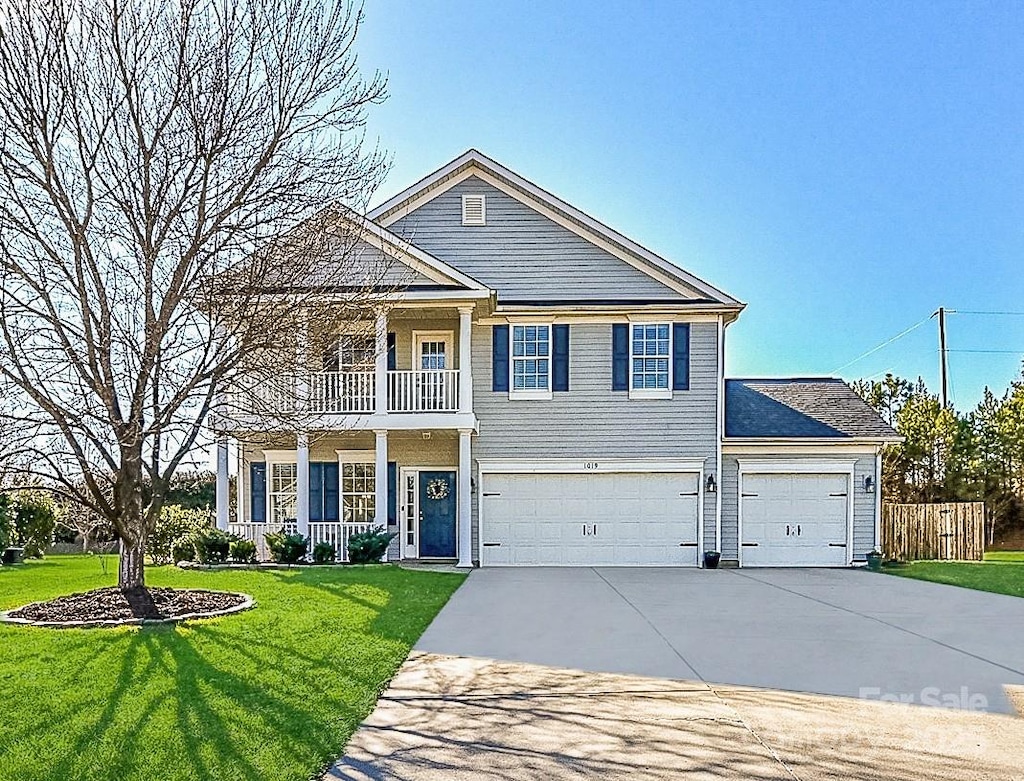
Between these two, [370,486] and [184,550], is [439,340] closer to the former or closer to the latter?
[370,486]

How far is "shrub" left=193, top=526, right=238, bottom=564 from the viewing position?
51.9 ft

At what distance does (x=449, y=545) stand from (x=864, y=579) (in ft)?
26.9

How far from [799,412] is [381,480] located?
950 cm

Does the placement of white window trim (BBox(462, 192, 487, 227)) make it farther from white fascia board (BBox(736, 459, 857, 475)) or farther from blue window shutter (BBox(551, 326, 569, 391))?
white fascia board (BBox(736, 459, 857, 475))

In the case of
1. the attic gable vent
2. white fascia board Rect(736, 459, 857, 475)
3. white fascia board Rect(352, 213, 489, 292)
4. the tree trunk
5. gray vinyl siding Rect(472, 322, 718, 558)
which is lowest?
the tree trunk

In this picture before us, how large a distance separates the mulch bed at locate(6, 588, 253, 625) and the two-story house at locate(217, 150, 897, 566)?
6.90m

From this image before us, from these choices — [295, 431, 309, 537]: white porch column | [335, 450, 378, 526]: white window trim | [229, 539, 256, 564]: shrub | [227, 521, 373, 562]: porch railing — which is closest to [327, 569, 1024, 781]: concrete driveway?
[227, 521, 373, 562]: porch railing

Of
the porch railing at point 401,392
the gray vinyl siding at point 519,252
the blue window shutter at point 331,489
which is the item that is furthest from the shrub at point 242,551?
the gray vinyl siding at point 519,252

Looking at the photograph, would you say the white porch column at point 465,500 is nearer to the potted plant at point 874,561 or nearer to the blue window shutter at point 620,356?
the blue window shutter at point 620,356

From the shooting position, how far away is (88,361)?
9133 mm

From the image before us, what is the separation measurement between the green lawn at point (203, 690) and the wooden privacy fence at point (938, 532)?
14.4 meters

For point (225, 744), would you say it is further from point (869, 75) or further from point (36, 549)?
point (36, 549)

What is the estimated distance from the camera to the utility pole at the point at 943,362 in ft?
112

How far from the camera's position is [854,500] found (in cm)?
1827
